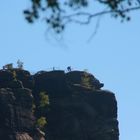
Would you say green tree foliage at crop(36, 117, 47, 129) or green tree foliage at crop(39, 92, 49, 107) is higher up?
green tree foliage at crop(39, 92, 49, 107)

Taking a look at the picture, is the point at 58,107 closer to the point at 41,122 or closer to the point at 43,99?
the point at 43,99

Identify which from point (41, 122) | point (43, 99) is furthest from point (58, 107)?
point (41, 122)

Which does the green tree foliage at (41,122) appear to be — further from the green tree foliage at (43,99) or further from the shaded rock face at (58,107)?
the green tree foliage at (43,99)

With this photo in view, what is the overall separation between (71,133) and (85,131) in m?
2.38

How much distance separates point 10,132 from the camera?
9262 cm

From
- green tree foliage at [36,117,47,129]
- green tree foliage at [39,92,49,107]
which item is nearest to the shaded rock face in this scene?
green tree foliage at [36,117,47,129]

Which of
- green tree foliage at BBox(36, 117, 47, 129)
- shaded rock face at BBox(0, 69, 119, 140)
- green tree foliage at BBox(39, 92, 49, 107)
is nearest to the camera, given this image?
shaded rock face at BBox(0, 69, 119, 140)

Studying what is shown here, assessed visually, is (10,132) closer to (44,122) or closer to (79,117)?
(44,122)

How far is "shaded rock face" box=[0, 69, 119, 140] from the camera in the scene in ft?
312

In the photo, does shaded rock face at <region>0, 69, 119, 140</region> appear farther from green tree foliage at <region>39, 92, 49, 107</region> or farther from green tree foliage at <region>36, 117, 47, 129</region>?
green tree foliage at <region>39, 92, 49, 107</region>

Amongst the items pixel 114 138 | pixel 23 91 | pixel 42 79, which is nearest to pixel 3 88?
pixel 23 91

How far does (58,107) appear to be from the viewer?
336 ft

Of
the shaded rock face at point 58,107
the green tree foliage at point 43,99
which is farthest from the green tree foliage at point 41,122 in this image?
the green tree foliage at point 43,99

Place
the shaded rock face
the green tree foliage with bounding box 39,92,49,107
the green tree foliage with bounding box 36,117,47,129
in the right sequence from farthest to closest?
the green tree foliage with bounding box 39,92,49,107, the green tree foliage with bounding box 36,117,47,129, the shaded rock face
